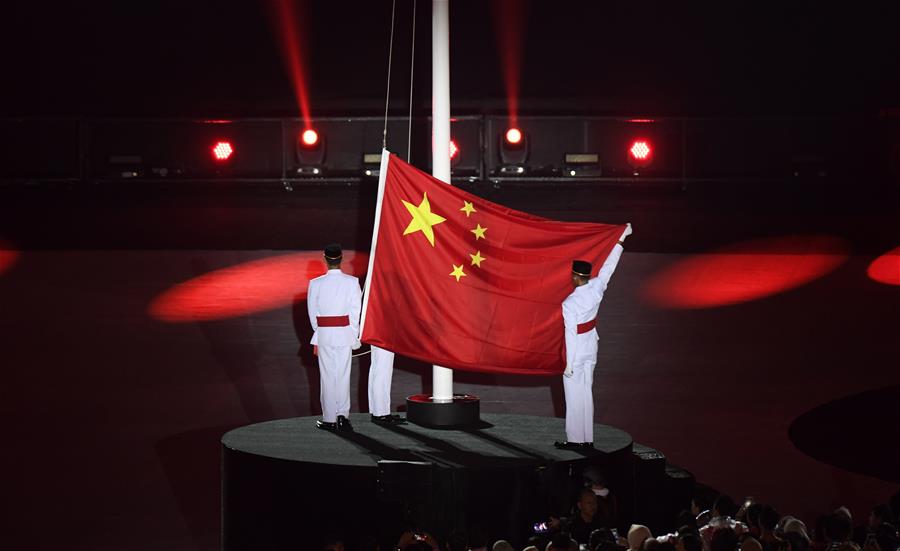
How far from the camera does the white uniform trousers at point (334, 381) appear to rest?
378 inches

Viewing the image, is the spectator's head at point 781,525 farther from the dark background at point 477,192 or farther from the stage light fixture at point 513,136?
the stage light fixture at point 513,136

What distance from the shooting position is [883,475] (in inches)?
442

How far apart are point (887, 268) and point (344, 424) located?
856cm

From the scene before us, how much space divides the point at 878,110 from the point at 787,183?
149 centimetres

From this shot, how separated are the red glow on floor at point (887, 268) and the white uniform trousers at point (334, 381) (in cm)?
801

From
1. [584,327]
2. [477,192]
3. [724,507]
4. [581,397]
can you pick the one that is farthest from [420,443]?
[477,192]

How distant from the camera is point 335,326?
31.9ft

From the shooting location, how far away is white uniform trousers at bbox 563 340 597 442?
877 cm

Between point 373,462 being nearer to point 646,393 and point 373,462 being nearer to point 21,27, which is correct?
point 646,393

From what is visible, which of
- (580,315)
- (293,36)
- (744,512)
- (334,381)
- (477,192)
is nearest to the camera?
(744,512)

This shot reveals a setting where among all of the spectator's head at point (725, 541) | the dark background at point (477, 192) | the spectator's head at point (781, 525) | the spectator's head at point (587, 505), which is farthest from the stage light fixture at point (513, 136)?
the spectator's head at point (725, 541)

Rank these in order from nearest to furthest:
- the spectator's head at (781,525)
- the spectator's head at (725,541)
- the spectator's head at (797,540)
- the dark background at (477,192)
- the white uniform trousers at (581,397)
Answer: the spectator's head at (725,541) < the spectator's head at (797,540) < the spectator's head at (781,525) < the white uniform trousers at (581,397) < the dark background at (477,192)

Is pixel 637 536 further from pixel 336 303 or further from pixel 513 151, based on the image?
pixel 513 151

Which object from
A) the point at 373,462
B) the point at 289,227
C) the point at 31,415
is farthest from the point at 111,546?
the point at 289,227
